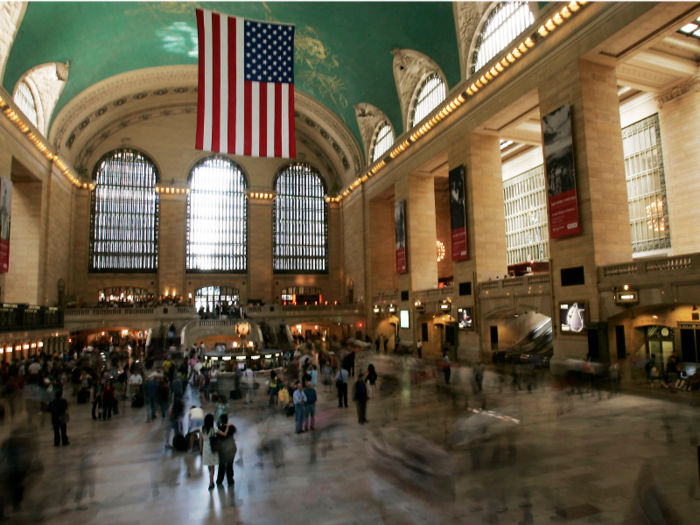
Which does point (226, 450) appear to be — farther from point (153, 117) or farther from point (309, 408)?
point (153, 117)

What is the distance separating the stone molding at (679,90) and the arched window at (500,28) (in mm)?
7450

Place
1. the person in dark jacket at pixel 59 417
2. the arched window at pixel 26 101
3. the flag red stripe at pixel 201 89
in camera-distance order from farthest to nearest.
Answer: the arched window at pixel 26 101, the flag red stripe at pixel 201 89, the person in dark jacket at pixel 59 417

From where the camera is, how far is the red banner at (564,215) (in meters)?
15.3

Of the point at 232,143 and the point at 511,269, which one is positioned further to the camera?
the point at 511,269

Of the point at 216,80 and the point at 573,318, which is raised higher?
the point at 216,80

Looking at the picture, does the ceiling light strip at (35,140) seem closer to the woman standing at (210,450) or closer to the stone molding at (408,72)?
the stone molding at (408,72)

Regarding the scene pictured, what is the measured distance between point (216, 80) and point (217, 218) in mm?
23115

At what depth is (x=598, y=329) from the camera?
14195mm

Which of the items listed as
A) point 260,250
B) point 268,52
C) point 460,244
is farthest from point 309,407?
point 260,250

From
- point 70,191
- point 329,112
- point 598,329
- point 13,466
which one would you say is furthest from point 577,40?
point 70,191

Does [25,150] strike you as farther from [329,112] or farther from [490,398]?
[490,398]

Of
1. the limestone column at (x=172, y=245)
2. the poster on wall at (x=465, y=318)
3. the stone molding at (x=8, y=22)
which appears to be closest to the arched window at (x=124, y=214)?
the limestone column at (x=172, y=245)

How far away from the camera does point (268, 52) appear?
656 inches

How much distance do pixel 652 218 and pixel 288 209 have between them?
26.7 meters
